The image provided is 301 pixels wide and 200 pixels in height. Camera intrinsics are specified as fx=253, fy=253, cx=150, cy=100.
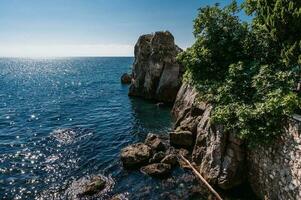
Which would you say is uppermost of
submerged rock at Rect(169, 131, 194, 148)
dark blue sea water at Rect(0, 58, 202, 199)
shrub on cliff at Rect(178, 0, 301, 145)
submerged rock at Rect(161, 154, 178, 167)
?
shrub on cliff at Rect(178, 0, 301, 145)

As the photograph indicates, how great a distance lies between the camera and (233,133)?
60.4 feet

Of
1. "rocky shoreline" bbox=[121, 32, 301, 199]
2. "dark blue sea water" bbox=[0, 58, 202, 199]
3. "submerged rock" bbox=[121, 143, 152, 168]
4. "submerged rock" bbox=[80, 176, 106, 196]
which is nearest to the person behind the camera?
"rocky shoreline" bbox=[121, 32, 301, 199]

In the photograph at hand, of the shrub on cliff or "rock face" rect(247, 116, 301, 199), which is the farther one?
the shrub on cliff

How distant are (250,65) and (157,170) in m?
11.7

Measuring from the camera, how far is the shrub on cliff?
16047 mm

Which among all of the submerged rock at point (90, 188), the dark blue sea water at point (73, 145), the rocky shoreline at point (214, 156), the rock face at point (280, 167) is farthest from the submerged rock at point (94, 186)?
the rock face at point (280, 167)

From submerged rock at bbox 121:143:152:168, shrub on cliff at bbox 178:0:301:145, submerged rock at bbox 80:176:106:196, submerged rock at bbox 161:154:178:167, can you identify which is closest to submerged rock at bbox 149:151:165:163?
submerged rock at bbox 121:143:152:168

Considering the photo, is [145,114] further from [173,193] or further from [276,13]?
[276,13]

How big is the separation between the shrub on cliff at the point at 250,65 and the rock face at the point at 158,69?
17.9m

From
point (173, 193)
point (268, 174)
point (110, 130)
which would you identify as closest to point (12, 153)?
point (110, 130)

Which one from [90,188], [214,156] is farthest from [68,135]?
[214,156]

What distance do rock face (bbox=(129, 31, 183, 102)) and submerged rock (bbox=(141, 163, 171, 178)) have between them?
23.2 m

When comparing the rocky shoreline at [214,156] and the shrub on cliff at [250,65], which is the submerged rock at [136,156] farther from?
the shrub on cliff at [250,65]

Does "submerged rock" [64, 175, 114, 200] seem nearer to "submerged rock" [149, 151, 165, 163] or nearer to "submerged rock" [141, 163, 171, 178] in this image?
"submerged rock" [141, 163, 171, 178]
